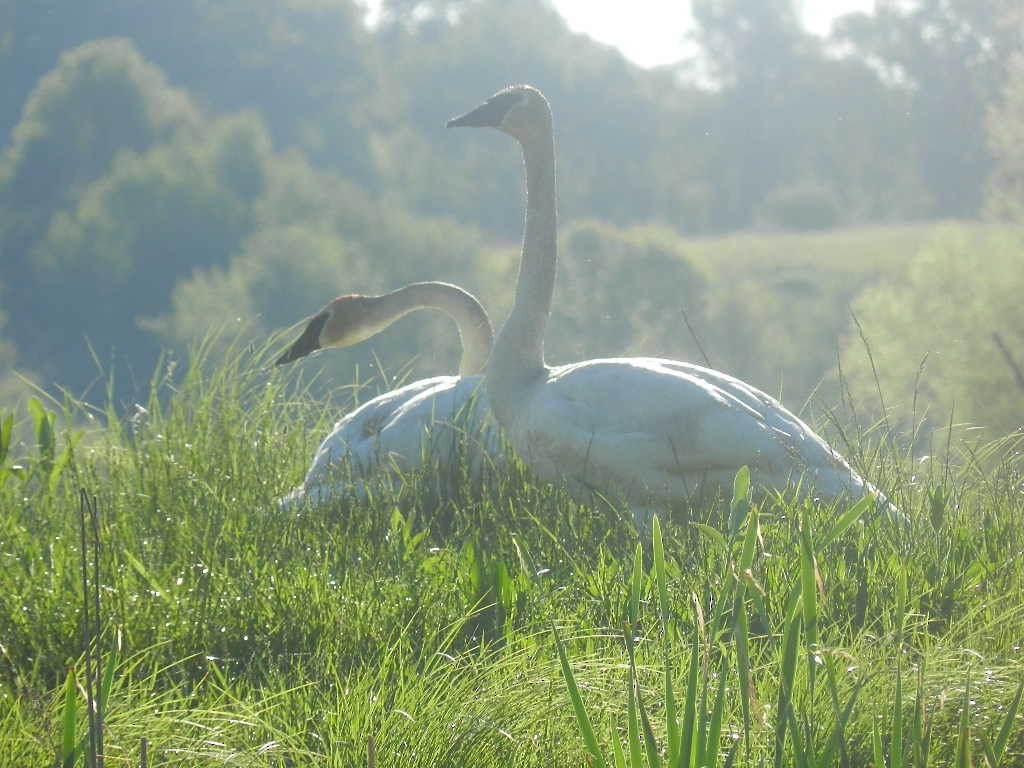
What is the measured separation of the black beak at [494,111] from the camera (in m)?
5.04

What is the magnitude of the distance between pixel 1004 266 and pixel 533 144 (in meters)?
21.5

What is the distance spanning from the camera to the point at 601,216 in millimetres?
57969

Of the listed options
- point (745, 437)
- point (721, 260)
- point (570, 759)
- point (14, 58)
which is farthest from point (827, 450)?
point (721, 260)

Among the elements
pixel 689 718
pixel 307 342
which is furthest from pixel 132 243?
pixel 689 718

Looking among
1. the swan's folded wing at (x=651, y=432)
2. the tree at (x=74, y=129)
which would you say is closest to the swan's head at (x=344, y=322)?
the swan's folded wing at (x=651, y=432)

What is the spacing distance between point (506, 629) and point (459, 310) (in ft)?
13.4

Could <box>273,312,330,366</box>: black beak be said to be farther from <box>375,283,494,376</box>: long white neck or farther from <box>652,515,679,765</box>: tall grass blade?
<box>652,515,679,765</box>: tall grass blade

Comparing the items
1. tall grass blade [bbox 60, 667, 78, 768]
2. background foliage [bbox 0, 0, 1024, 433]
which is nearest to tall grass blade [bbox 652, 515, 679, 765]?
tall grass blade [bbox 60, 667, 78, 768]

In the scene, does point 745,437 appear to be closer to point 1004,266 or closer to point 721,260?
point 1004,266

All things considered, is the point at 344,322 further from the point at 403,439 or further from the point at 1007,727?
the point at 1007,727

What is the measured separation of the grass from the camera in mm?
1808

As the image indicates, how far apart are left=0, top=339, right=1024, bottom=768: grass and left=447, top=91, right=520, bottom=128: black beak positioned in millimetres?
1507

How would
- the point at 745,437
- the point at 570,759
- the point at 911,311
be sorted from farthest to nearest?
the point at 911,311 < the point at 745,437 < the point at 570,759

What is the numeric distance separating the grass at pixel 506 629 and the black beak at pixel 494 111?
1.51m
